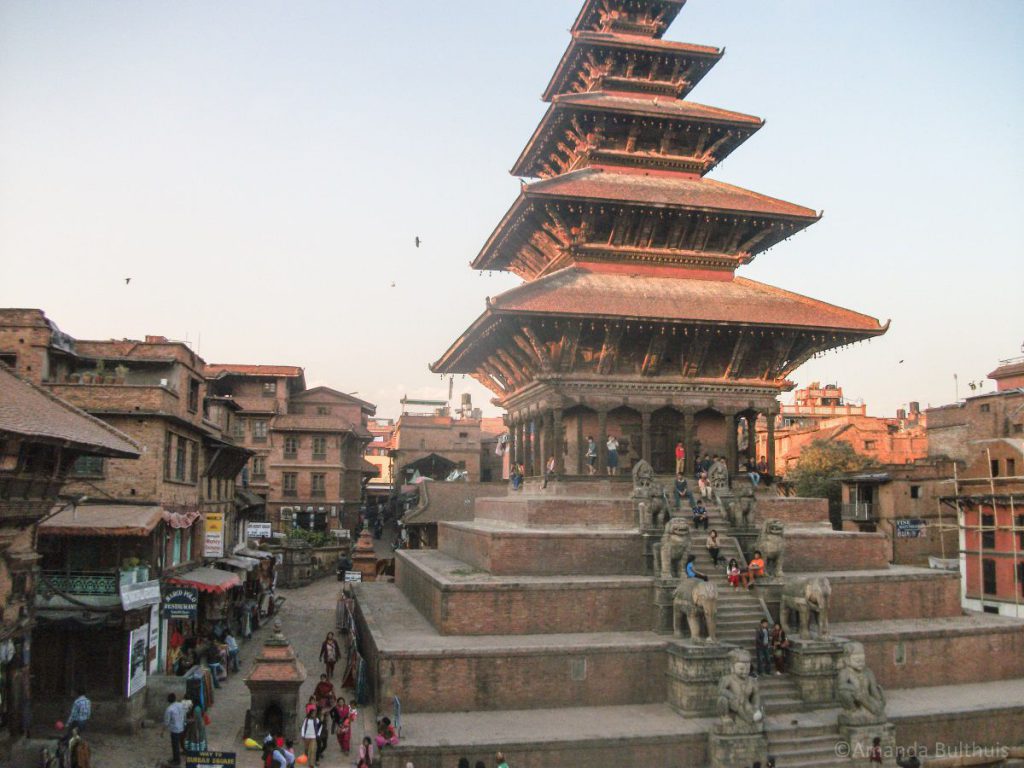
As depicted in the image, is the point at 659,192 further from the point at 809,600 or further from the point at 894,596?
Answer: the point at 809,600

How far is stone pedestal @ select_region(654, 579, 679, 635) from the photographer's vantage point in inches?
779

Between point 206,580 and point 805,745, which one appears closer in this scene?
point 805,745

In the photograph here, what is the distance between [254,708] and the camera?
57.8 feet

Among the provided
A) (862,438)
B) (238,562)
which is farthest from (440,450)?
(238,562)

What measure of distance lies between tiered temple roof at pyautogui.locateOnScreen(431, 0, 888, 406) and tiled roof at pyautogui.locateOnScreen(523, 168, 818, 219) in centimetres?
7

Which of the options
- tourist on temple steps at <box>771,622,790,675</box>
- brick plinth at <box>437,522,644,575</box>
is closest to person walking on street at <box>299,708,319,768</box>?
brick plinth at <box>437,522,644,575</box>

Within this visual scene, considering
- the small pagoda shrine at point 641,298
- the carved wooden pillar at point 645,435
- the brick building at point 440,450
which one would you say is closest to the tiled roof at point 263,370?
the brick building at point 440,450

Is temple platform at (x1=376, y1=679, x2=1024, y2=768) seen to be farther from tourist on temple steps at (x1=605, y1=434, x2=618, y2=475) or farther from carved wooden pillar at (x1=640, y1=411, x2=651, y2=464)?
carved wooden pillar at (x1=640, y1=411, x2=651, y2=464)

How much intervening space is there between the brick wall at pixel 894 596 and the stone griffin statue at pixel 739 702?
5.77m

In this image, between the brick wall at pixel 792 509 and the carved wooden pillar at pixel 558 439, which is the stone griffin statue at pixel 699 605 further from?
the carved wooden pillar at pixel 558 439

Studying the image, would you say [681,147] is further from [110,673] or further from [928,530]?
A: [928,530]

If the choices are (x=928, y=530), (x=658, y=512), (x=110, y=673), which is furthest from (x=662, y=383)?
(x=928, y=530)

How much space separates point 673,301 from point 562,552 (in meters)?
8.49

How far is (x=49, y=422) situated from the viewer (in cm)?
1485
